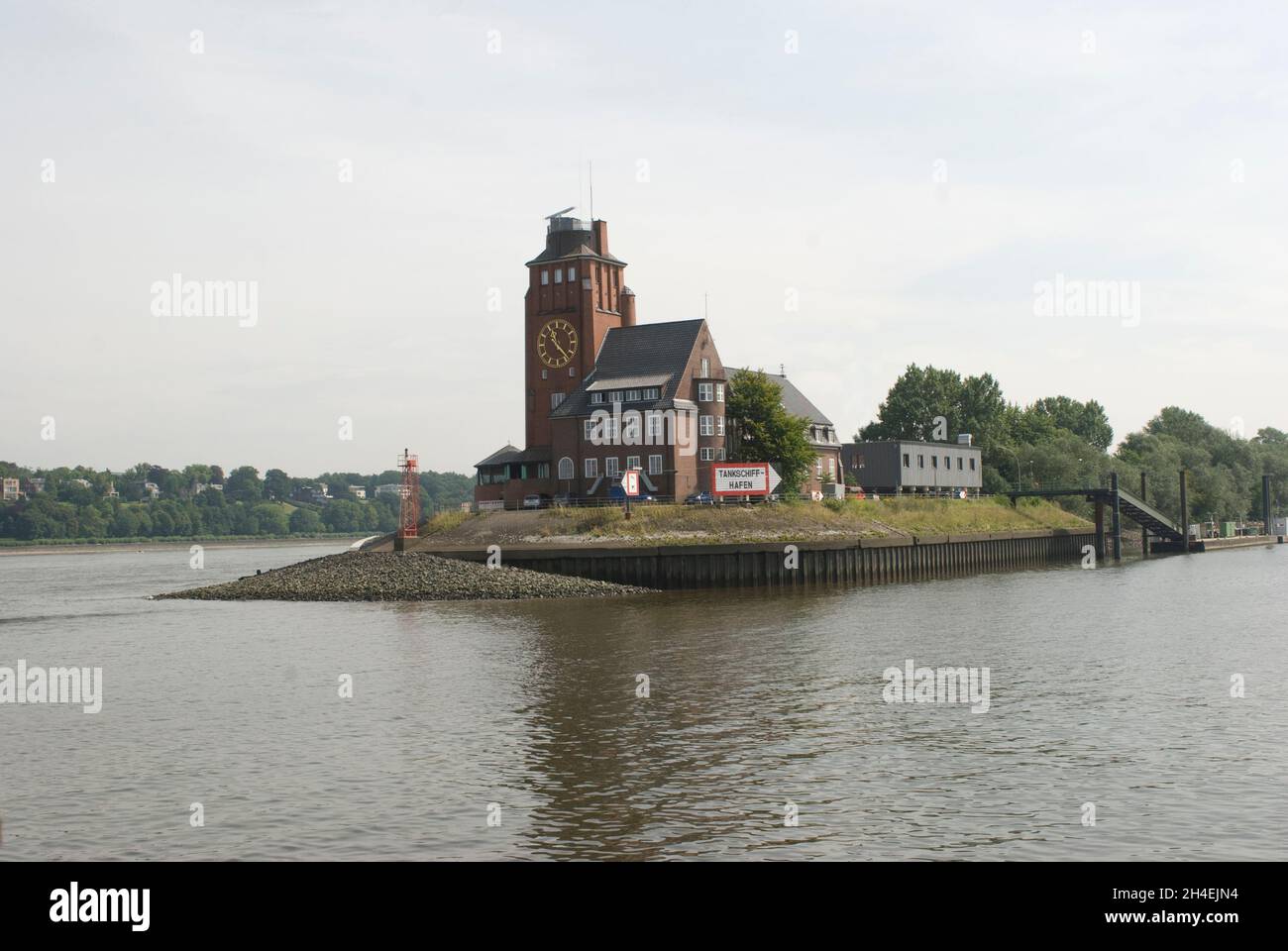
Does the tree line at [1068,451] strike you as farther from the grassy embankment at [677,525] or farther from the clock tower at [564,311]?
the clock tower at [564,311]

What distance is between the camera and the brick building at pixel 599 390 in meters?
87.5

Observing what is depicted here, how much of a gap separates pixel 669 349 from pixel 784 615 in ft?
132

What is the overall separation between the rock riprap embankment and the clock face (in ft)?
82.0

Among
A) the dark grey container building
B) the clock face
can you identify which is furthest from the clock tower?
the dark grey container building

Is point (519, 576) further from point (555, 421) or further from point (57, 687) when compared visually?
point (57, 687)

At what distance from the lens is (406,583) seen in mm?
69562

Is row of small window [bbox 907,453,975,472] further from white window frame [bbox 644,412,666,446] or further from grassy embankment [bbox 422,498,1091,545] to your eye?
white window frame [bbox 644,412,666,446]

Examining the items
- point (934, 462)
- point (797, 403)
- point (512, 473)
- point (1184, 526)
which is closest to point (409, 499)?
point (512, 473)

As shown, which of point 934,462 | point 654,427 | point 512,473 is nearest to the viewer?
point 654,427

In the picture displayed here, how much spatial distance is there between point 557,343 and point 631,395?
10.2 metres

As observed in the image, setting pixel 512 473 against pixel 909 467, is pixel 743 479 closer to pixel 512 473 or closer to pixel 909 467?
pixel 512 473

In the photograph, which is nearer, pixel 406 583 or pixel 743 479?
pixel 406 583

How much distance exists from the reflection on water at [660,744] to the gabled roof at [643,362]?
130 ft

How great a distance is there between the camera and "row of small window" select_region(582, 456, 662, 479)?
87.1 m
